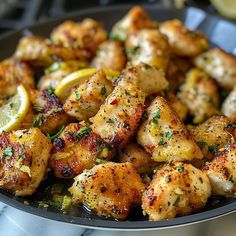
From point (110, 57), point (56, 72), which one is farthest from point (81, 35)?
point (56, 72)

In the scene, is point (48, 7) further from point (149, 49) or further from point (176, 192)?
point (176, 192)

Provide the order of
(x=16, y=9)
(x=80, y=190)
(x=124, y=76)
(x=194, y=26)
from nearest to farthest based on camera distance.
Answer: (x=80, y=190) < (x=124, y=76) < (x=194, y=26) < (x=16, y=9)

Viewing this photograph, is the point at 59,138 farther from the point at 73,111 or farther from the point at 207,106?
the point at 207,106

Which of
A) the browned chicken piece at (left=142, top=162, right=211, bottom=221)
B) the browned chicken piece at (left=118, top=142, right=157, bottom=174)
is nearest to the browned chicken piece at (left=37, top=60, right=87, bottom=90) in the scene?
the browned chicken piece at (left=118, top=142, right=157, bottom=174)

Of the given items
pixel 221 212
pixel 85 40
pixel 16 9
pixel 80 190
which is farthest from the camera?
pixel 16 9

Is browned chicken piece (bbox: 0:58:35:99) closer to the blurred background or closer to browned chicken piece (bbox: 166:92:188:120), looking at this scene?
browned chicken piece (bbox: 166:92:188:120)

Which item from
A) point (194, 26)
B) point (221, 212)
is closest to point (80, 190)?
point (221, 212)

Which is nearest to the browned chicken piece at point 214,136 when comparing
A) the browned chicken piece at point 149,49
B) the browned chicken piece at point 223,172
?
the browned chicken piece at point 223,172
